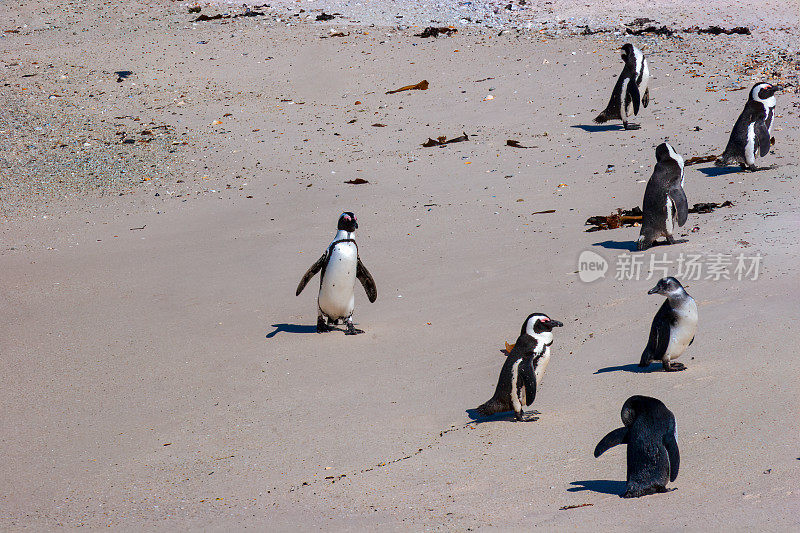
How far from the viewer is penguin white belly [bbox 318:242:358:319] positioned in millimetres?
7219

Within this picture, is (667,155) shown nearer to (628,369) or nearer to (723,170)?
(723,170)

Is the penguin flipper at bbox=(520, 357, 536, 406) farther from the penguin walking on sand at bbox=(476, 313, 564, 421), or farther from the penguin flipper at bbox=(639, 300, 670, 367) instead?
the penguin flipper at bbox=(639, 300, 670, 367)

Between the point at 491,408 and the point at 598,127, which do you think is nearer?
the point at 491,408

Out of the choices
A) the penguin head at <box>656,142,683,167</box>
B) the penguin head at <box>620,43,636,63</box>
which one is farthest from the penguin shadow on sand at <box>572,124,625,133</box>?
the penguin head at <box>656,142,683,167</box>

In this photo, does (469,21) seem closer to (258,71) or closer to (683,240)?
(258,71)

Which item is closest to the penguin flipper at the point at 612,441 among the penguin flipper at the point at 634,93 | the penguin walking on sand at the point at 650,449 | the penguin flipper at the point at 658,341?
the penguin walking on sand at the point at 650,449

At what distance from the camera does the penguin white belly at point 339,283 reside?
722 centimetres

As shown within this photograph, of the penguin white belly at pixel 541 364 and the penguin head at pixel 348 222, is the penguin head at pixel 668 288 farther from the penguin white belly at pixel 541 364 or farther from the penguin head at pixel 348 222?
the penguin head at pixel 348 222

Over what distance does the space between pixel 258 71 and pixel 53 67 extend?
3.19 meters

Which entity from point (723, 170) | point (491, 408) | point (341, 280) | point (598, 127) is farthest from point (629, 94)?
point (491, 408)

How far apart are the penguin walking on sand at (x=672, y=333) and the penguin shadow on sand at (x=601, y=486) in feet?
4.70

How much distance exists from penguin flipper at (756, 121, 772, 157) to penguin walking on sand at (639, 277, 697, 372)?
5057 millimetres

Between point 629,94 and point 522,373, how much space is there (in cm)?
811

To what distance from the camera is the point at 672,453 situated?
3.96 meters
